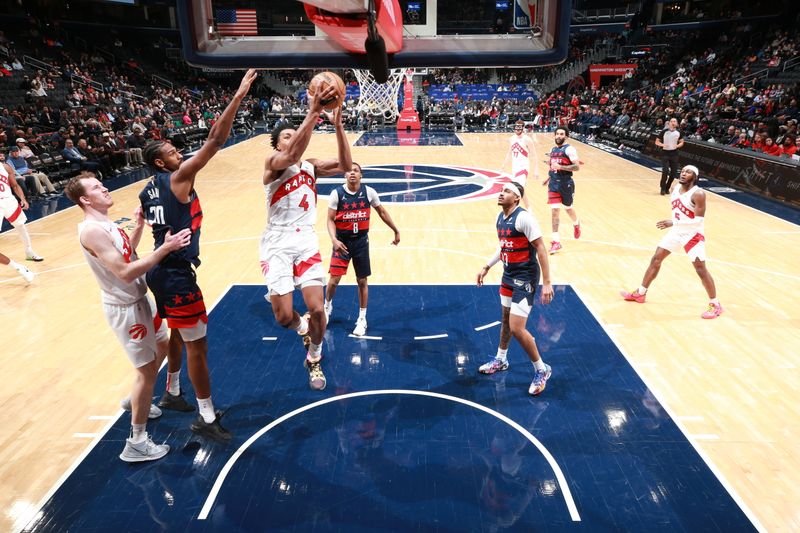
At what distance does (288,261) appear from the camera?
4875 mm

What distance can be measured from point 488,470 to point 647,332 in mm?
A: 3161

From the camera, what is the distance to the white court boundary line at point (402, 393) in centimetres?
370

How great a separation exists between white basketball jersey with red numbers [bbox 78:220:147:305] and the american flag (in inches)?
63.3

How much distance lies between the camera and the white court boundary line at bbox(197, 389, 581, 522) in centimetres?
370

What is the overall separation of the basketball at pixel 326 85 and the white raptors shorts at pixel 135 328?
1.90 metres

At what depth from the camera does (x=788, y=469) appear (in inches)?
159

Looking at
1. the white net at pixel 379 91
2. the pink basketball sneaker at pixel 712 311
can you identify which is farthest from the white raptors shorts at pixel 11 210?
the white net at pixel 379 91

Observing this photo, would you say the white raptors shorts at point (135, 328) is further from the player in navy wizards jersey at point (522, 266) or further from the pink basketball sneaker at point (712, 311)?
the pink basketball sneaker at point (712, 311)

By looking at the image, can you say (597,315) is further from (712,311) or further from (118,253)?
(118,253)

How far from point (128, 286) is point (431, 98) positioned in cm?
3390

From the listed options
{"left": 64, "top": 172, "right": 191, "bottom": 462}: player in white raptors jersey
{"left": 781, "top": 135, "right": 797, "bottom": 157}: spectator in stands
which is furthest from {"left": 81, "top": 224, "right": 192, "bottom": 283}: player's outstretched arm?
{"left": 781, "top": 135, "right": 797, "bottom": 157}: spectator in stands

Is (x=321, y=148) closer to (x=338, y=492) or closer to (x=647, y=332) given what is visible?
(x=647, y=332)

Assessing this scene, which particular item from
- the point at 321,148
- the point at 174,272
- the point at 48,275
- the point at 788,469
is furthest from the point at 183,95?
the point at 788,469

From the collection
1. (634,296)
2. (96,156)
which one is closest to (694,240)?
(634,296)
